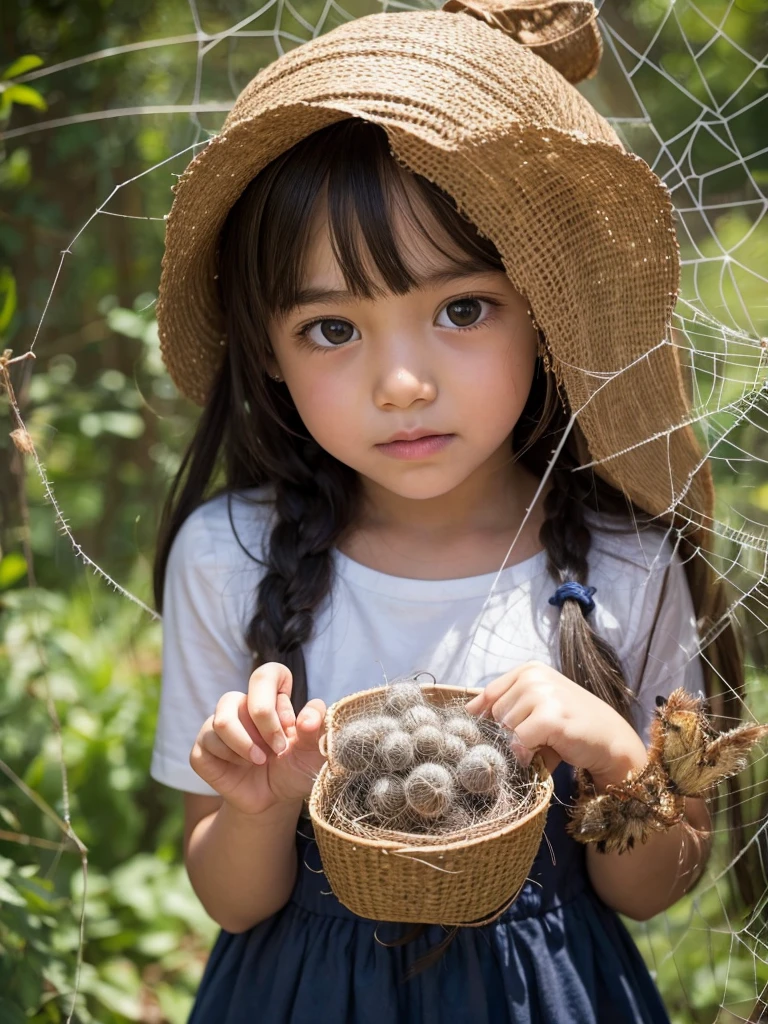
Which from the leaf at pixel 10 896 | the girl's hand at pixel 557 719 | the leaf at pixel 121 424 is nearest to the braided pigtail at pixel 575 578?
the girl's hand at pixel 557 719

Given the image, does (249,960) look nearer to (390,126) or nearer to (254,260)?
(254,260)

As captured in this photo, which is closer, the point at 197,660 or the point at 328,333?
the point at 328,333

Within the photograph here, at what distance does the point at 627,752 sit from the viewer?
1003mm

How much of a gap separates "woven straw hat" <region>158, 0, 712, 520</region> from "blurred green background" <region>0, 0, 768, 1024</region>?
12cm

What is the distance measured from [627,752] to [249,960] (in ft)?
1.59

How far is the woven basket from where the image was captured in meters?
0.81

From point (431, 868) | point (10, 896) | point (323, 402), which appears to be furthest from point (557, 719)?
point (10, 896)

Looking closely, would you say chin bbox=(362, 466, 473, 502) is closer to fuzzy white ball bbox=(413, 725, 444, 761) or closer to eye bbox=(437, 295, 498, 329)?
eye bbox=(437, 295, 498, 329)

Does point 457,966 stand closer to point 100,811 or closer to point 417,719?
point 417,719

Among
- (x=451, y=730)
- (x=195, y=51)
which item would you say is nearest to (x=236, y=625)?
(x=451, y=730)

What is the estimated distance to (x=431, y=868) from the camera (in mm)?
811

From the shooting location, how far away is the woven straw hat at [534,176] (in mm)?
958

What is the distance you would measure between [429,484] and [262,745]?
318 mm

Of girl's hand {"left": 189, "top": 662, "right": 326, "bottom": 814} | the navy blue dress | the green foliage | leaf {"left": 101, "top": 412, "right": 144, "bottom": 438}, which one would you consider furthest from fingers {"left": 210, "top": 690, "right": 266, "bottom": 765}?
leaf {"left": 101, "top": 412, "right": 144, "bottom": 438}
